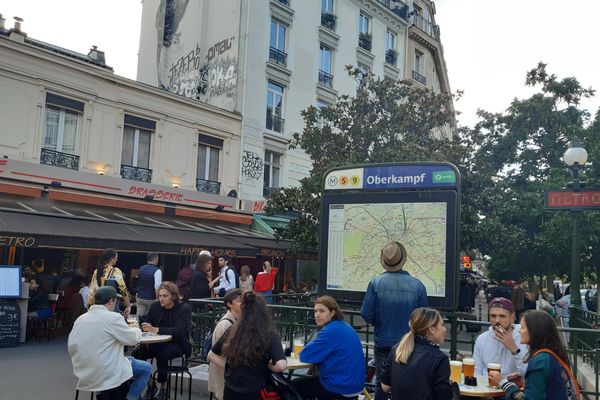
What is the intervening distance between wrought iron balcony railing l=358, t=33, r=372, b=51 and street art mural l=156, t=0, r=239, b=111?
8131 millimetres

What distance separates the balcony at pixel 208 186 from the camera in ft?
63.4

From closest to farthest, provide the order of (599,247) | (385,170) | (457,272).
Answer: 1. (457,272)
2. (385,170)
3. (599,247)

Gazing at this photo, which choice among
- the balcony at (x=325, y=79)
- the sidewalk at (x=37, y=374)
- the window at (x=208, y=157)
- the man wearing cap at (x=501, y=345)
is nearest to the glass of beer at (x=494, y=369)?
the man wearing cap at (x=501, y=345)

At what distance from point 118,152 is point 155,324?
11290 mm

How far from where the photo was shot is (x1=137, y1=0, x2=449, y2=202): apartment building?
21.5 m

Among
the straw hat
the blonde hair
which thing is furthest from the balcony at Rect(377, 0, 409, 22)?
the blonde hair

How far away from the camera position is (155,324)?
6758 mm

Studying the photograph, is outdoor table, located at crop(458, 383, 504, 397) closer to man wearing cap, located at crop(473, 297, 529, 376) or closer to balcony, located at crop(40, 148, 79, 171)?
man wearing cap, located at crop(473, 297, 529, 376)

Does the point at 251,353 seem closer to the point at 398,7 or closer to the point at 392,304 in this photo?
the point at 392,304

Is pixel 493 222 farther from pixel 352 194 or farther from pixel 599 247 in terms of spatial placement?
pixel 352 194

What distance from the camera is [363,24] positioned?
28344mm

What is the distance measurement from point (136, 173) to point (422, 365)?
15.2 meters

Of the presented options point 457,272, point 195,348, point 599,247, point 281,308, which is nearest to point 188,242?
point 195,348

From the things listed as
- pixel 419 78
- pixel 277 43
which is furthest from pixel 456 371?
pixel 419 78
